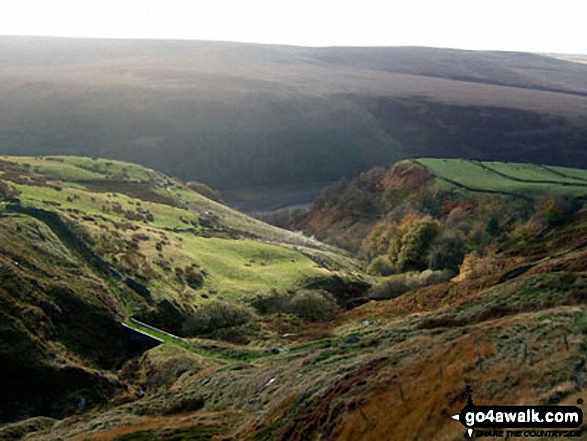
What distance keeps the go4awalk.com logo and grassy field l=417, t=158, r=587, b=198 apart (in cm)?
8061

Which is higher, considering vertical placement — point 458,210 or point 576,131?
point 576,131

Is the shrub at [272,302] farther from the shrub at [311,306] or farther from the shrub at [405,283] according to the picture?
the shrub at [405,283]

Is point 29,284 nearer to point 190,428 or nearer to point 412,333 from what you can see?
point 190,428

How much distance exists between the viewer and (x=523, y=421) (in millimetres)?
12922

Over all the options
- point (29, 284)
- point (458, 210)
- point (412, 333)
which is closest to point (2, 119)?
point (458, 210)

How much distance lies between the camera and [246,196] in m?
174

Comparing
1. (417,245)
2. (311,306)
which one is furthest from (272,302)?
(417,245)

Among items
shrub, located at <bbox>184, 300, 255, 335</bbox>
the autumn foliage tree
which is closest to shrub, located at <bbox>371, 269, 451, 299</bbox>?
the autumn foliage tree

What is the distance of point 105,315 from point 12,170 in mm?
43785

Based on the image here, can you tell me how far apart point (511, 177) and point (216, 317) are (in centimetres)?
8006

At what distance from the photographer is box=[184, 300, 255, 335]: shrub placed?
4056 cm

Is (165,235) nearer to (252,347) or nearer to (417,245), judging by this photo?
(252,347)

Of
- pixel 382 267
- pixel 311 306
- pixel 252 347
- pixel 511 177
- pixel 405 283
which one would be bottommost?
pixel 382 267

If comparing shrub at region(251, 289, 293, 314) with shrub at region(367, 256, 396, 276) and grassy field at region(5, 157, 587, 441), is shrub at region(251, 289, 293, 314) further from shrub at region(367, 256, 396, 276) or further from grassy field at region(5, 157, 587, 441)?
shrub at region(367, 256, 396, 276)
